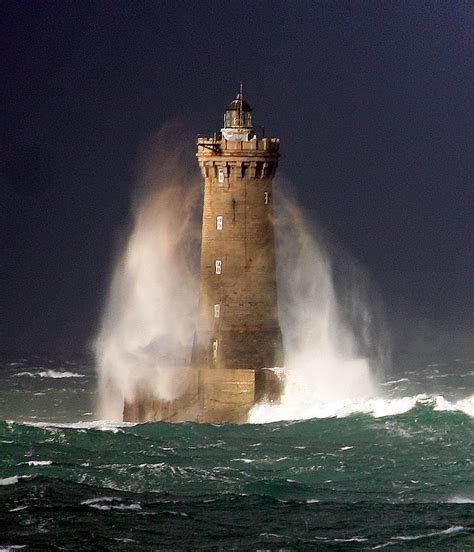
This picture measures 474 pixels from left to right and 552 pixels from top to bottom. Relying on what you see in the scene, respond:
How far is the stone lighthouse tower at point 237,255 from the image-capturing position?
59500mm

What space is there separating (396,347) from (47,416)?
51.4 m

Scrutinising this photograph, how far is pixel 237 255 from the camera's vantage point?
59.6 metres

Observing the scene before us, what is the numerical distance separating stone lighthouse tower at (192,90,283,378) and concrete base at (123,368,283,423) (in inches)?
31.3

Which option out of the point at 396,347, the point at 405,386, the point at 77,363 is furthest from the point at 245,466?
the point at 396,347

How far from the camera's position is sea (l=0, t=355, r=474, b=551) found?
117 ft

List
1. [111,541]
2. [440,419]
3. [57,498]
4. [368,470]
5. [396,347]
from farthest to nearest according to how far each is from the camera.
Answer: [396,347] → [440,419] → [368,470] → [57,498] → [111,541]

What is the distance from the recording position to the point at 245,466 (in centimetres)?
4775

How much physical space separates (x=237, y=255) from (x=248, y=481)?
52.6ft

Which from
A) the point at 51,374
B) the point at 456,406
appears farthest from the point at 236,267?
the point at 51,374

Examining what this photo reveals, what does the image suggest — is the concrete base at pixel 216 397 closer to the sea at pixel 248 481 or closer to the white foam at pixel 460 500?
the sea at pixel 248 481

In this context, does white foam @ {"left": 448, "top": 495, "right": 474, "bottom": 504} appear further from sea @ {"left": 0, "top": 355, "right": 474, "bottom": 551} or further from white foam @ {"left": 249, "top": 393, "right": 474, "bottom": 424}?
white foam @ {"left": 249, "top": 393, "right": 474, "bottom": 424}

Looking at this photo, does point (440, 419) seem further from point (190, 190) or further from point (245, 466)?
point (190, 190)

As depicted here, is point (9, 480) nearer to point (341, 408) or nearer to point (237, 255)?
point (237, 255)

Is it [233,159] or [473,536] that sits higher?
[233,159]
